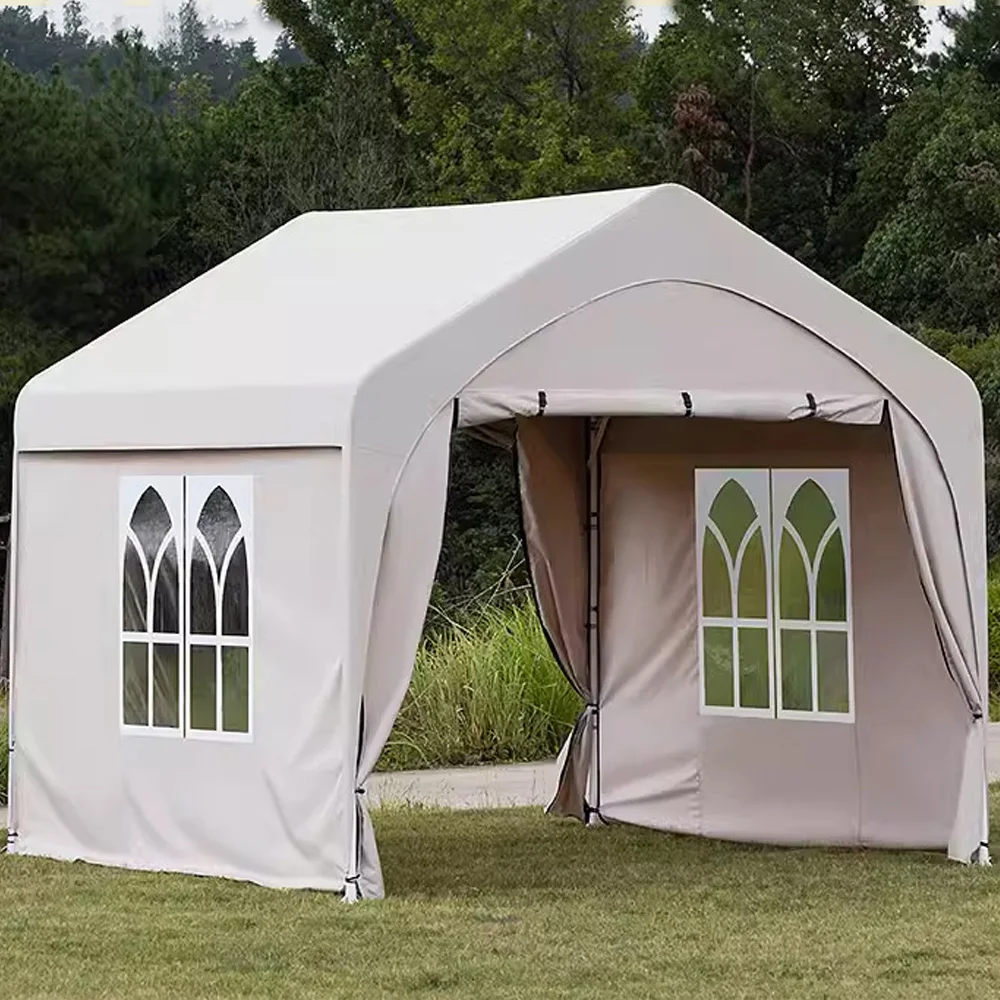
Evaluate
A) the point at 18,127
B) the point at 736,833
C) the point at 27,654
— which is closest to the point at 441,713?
the point at 736,833

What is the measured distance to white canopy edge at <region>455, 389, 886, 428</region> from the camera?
8.20 m

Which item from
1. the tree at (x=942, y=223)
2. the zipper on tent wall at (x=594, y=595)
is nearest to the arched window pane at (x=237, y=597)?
the zipper on tent wall at (x=594, y=595)

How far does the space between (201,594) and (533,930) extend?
1.87m

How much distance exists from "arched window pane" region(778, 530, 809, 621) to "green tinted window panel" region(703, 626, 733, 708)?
32cm

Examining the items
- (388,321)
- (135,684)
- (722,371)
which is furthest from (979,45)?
(135,684)

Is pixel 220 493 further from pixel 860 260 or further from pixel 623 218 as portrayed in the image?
pixel 860 260

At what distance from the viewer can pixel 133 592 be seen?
28.9ft

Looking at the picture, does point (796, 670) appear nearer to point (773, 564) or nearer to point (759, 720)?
point (759, 720)

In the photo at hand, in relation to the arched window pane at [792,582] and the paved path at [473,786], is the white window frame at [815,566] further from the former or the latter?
the paved path at [473,786]

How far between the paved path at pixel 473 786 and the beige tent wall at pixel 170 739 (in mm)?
1786

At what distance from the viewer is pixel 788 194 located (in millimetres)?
34719

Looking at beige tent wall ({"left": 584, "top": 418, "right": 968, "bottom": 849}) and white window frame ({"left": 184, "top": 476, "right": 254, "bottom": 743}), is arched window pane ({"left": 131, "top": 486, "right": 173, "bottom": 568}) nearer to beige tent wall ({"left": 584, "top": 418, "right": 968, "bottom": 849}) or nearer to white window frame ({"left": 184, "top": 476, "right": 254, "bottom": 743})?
white window frame ({"left": 184, "top": 476, "right": 254, "bottom": 743})

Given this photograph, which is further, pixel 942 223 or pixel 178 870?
pixel 942 223

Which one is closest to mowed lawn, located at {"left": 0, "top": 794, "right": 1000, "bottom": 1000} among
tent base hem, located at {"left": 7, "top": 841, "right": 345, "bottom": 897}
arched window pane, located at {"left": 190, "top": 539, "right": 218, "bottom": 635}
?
tent base hem, located at {"left": 7, "top": 841, "right": 345, "bottom": 897}
